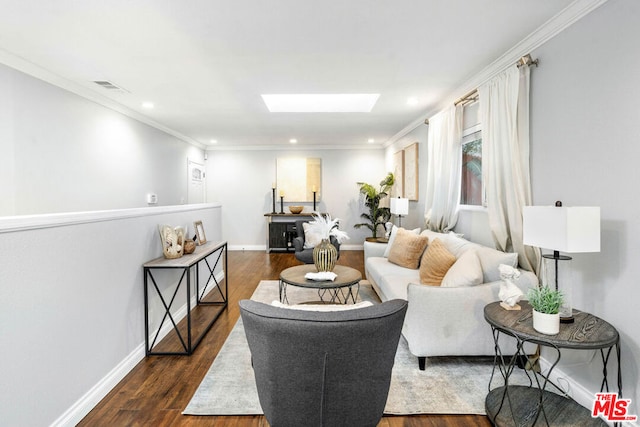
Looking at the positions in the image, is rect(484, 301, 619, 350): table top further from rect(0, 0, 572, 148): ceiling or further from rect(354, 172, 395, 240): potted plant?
rect(354, 172, 395, 240): potted plant

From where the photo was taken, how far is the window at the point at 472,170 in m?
3.39

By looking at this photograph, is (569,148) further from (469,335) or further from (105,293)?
(105,293)

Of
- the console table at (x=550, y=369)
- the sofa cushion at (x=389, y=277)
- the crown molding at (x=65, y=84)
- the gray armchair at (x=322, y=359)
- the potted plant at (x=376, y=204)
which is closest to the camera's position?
the gray armchair at (x=322, y=359)

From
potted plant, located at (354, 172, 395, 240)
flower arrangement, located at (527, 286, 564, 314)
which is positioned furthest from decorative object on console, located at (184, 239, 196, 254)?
potted plant, located at (354, 172, 395, 240)

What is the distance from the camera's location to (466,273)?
2.40 metres

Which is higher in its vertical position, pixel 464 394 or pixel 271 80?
pixel 271 80

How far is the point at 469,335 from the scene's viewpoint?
231cm

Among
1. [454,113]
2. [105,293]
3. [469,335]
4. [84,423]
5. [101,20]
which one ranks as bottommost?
[84,423]

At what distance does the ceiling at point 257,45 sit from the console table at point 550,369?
1909mm

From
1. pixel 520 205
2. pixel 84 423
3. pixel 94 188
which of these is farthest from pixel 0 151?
pixel 520 205

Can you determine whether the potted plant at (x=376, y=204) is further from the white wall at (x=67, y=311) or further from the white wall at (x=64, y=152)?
the white wall at (x=67, y=311)

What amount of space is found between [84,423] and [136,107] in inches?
148

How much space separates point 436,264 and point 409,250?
77 centimetres

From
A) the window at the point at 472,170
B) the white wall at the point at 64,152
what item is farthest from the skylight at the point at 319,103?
the white wall at the point at 64,152
